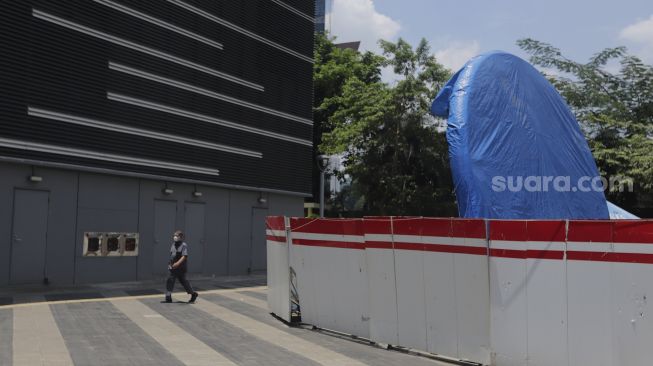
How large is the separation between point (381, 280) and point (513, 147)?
17.2ft

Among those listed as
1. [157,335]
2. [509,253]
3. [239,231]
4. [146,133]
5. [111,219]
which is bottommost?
[157,335]

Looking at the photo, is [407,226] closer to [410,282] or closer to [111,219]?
[410,282]

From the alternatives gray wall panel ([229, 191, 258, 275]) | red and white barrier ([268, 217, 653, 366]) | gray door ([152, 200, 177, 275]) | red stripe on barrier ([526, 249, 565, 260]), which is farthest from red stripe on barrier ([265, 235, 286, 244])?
gray wall panel ([229, 191, 258, 275])

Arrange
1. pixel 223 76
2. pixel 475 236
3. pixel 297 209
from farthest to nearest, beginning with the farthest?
pixel 297 209
pixel 223 76
pixel 475 236

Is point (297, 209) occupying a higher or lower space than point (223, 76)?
lower

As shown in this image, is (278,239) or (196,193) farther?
(196,193)

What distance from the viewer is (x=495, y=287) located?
8.42 metres

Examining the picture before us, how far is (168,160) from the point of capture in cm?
2180

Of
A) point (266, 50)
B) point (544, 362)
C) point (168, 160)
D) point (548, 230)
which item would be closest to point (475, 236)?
point (548, 230)

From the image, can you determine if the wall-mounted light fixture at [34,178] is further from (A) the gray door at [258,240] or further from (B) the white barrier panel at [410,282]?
(B) the white barrier panel at [410,282]

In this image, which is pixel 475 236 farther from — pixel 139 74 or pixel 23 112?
pixel 139 74

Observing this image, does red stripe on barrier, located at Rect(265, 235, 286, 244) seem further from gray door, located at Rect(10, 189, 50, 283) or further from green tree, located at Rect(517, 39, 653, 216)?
green tree, located at Rect(517, 39, 653, 216)

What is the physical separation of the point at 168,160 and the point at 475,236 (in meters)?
15.3

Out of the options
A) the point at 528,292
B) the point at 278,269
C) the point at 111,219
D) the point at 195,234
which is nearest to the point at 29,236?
the point at 111,219
